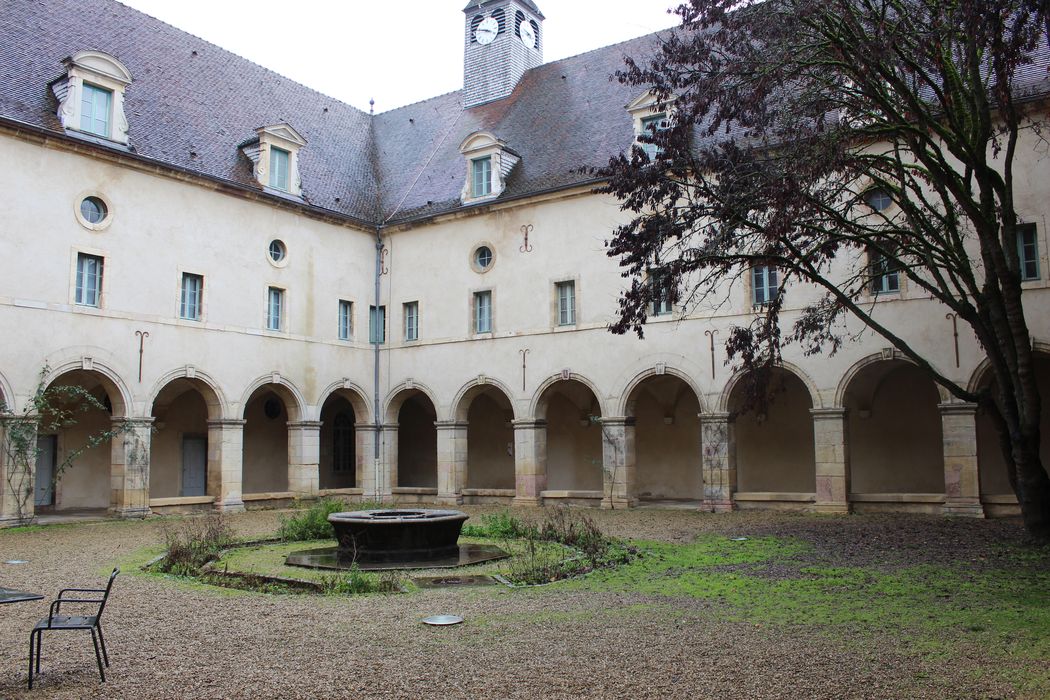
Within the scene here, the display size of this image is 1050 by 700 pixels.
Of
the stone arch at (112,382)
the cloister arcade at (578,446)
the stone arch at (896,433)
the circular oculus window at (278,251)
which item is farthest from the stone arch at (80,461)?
the stone arch at (896,433)

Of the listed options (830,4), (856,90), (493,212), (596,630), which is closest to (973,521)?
(856,90)

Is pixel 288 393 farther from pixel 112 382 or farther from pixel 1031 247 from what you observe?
pixel 1031 247

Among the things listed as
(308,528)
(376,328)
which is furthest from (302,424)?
(308,528)

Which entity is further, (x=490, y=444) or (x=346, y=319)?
(x=490, y=444)

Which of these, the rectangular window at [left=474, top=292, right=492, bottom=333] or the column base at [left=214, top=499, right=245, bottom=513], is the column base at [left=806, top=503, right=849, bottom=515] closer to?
the rectangular window at [left=474, top=292, right=492, bottom=333]

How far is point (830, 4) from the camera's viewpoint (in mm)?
9625

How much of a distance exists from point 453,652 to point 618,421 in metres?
12.6

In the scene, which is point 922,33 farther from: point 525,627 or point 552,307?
point 552,307

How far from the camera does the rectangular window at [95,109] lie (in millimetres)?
16391

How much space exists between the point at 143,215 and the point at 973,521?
1513 centimetres

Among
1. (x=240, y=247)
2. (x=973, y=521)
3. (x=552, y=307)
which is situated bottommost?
(x=973, y=521)

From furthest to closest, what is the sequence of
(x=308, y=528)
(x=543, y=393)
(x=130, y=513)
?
(x=543, y=393), (x=130, y=513), (x=308, y=528)

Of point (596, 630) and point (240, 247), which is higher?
point (240, 247)

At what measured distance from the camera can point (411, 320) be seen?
21.9 m
